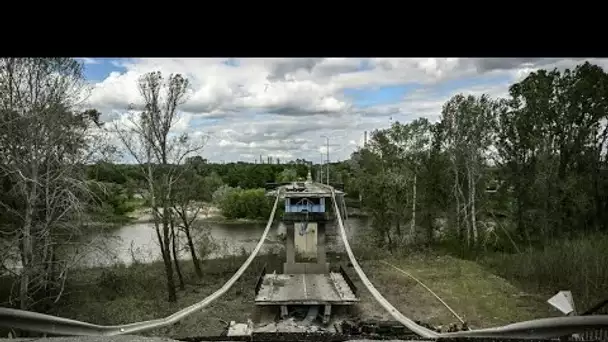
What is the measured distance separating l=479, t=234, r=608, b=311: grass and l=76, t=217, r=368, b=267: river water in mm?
7954

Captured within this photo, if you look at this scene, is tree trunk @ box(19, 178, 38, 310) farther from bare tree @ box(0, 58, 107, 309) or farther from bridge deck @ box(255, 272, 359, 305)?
bridge deck @ box(255, 272, 359, 305)

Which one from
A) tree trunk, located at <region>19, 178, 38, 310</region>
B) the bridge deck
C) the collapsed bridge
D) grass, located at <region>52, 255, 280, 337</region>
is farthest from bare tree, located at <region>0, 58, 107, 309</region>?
the bridge deck

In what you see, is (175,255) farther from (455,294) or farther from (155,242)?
(455,294)

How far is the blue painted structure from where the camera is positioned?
864 inches

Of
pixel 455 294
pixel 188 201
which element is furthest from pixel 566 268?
pixel 188 201

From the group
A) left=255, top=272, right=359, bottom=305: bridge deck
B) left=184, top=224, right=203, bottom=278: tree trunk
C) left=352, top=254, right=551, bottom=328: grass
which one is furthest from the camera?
left=184, top=224, right=203, bottom=278: tree trunk

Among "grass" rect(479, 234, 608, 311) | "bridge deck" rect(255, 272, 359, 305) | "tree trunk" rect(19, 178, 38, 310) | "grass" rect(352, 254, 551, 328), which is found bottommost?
"grass" rect(352, 254, 551, 328)

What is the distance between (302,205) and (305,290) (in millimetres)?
5830

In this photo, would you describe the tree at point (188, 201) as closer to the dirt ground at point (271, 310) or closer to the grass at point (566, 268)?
the dirt ground at point (271, 310)
